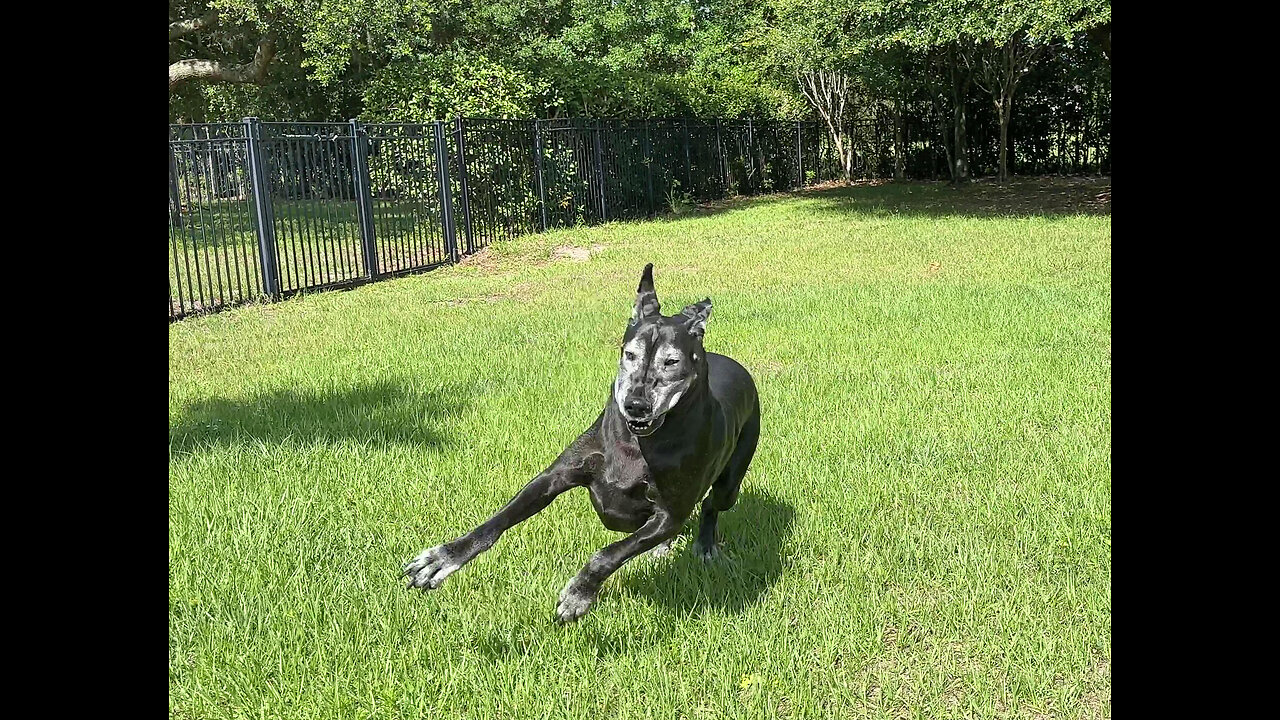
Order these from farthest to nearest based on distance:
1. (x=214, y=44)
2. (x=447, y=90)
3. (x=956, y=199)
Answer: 1. (x=214, y=44)
2. (x=956, y=199)
3. (x=447, y=90)

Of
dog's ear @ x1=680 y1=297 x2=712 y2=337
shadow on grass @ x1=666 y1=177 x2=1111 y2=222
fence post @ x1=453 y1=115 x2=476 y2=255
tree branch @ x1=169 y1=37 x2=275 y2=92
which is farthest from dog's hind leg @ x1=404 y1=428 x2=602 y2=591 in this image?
tree branch @ x1=169 y1=37 x2=275 y2=92

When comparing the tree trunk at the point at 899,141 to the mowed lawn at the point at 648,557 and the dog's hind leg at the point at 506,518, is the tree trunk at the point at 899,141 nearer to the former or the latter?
the mowed lawn at the point at 648,557

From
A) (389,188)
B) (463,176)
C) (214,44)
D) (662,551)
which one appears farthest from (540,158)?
(662,551)

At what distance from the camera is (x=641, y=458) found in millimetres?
3467

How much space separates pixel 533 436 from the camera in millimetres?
6016

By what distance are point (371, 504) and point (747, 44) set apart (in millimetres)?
24874

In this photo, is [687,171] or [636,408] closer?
[636,408]

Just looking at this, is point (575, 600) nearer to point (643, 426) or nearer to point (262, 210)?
point (643, 426)

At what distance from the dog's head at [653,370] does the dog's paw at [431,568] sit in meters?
0.77

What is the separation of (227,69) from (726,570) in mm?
25984

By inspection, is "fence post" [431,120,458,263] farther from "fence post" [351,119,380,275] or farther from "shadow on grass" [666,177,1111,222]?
"shadow on grass" [666,177,1111,222]

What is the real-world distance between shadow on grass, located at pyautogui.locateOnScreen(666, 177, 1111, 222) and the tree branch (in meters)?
11.7

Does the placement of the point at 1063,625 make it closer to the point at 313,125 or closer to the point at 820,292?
Result: the point at 820,292

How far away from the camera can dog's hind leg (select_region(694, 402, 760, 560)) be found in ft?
14.0
